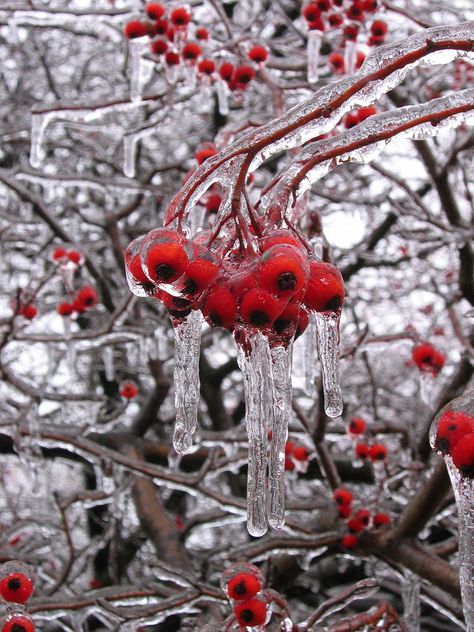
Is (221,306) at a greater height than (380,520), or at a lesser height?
lesser

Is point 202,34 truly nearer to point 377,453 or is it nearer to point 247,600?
point 377,453

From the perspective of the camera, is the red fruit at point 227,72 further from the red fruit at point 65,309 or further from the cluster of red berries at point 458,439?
the cluster of red berries at point 458,439

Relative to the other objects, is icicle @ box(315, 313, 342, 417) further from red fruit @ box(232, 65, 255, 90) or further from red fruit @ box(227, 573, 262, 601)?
red fruit @ box(232, 65, 255, 90)

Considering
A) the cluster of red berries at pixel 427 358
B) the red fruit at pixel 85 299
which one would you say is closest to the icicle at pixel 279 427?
the cluster of red berries at pixel 427 358

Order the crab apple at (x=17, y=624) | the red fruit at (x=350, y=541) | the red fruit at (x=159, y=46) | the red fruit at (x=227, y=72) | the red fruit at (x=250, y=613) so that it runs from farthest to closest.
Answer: the red fruit at (x=159, y=46) → the red fruit at (x=227, y=72) → the red fruit at (x=350, y=541) → the red fruit at (x=250, y=613) → the crab apple at (x=17, y=624)

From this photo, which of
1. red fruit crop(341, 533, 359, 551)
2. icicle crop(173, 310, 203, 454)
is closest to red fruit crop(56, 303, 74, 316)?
red fruit crop(341, 533, 359, 551)

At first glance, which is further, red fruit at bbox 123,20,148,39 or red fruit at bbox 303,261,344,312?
red fruit at bbox 123,20,148,39

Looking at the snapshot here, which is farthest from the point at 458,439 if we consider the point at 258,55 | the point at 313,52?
the point at 313,52
